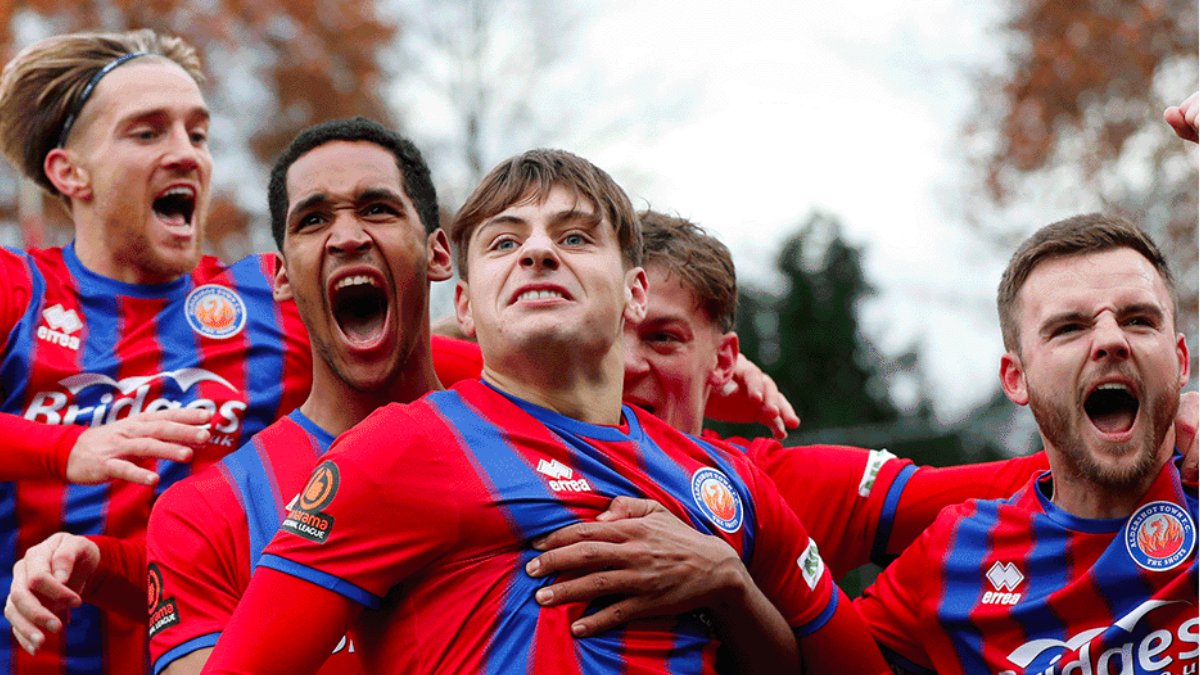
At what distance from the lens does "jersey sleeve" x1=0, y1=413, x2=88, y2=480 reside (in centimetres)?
399

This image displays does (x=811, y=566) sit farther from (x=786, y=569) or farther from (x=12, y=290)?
(x=12, y=290)

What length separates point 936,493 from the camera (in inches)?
170

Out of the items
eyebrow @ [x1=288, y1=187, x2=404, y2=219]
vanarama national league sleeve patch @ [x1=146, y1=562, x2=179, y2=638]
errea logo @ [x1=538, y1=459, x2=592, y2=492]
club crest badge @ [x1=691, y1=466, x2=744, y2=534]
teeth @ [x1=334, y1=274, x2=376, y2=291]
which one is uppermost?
eyebrow @ [x1=288, y1=187, x2=404, y2=219]

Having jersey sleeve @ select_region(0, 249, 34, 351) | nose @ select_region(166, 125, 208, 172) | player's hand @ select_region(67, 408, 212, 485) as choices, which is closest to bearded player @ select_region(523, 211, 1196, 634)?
player's hand @ select_region(67, 408, 212, 485)

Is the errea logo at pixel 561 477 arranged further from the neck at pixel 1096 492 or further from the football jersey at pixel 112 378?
the football jersey at pixel 112 378

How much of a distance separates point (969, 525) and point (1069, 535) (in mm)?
290

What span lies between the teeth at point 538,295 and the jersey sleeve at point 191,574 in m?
0.90

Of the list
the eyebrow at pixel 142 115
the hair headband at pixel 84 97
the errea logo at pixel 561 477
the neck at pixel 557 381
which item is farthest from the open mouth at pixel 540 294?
the hair headband at pixel 84 97

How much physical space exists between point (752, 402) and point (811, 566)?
4.79ft

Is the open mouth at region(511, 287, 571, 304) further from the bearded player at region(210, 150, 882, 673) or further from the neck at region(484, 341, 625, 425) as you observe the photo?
the neck at region(484, 341, 625, 425)

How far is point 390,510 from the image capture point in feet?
9.42

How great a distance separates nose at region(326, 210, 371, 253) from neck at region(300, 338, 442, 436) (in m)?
0.33

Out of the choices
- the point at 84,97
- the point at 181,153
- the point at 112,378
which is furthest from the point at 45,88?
the point at 112,378

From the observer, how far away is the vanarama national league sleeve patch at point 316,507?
112 inches
